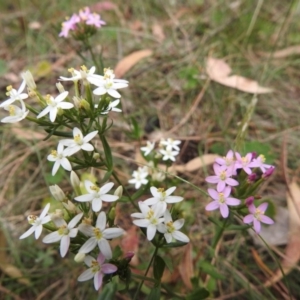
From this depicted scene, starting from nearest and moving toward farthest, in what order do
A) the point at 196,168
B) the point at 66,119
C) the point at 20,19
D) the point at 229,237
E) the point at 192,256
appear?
the point at 66,119 < the point at 192,256 < the point at 229,237 < the point at 196,168 < the point at 20,19

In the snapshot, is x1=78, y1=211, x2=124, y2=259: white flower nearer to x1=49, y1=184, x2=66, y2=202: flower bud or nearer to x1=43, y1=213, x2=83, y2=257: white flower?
x1=43, y1=213, x2=83, y2=257: white flower

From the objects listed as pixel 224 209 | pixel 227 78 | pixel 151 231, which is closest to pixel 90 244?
pixel 151 231

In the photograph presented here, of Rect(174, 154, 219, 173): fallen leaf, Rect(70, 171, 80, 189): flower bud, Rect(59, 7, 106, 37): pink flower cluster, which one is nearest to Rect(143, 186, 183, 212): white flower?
Rect(70, 171, 80, 189): flower bud

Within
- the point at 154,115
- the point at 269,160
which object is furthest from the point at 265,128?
the point at 154,115

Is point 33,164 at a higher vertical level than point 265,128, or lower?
lower

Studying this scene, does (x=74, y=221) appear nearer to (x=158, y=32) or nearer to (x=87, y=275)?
(x=87, y=275)

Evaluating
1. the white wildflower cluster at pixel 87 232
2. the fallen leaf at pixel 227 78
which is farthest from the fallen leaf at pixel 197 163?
the white wildflower cluster at pixel 87 232

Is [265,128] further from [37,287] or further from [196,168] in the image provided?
[37,287]
